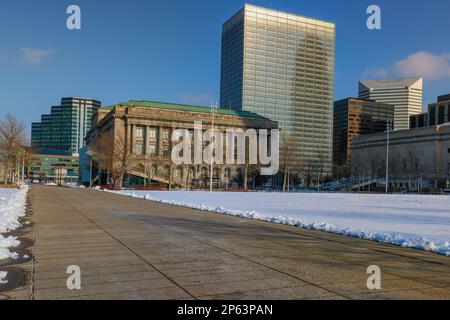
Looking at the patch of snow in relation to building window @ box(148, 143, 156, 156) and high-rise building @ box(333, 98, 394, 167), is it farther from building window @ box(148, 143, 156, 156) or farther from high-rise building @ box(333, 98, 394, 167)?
high-rise building @ box(333, 98, 394, 167)

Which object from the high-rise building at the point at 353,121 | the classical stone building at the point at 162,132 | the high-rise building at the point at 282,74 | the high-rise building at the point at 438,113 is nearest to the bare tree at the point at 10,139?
the classical stone building at the point at 162,132

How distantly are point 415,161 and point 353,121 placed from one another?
195 ft

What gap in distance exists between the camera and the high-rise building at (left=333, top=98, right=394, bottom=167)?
162625mm

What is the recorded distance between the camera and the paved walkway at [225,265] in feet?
22.3

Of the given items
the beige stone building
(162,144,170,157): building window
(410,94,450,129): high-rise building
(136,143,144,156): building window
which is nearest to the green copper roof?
Answer: (136,143,144,156): building window

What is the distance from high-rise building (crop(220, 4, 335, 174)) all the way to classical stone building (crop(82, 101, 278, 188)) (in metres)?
29.4

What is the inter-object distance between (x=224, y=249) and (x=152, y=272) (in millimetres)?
3153

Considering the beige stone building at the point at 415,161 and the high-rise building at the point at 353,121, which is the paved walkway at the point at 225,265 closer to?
the beige stone building at the point at 415,161

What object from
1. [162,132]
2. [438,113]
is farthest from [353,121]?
[162,132]

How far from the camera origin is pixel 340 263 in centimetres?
938

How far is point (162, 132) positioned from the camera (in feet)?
392

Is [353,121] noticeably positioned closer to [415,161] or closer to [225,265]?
[415,161]

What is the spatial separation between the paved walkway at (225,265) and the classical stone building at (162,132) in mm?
90373
